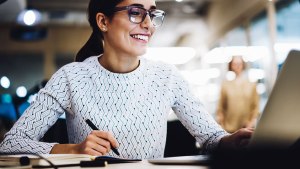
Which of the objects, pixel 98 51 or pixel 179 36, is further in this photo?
pixel 179 36

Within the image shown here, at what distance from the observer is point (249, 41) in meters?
7.15

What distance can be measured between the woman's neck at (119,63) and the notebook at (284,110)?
0.92 m

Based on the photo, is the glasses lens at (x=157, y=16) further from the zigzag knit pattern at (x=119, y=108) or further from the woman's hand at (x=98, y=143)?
the woman's hand at (x=98, y=143)

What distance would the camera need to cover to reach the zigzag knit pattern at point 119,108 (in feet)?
4.70

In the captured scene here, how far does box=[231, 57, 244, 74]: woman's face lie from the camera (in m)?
4.37

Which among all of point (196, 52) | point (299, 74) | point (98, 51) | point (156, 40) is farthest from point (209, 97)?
point (299, 74)

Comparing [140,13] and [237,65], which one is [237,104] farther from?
[140,13]

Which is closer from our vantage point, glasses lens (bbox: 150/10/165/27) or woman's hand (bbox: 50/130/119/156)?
woman's hand (bbox: 50/130/119/156)

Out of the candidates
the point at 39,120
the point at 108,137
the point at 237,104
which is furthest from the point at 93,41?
the point at 237,104

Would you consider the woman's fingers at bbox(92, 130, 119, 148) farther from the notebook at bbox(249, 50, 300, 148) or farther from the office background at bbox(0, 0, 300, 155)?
the office background at bbox(0, 0, 300, 155)

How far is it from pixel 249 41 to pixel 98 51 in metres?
5.76

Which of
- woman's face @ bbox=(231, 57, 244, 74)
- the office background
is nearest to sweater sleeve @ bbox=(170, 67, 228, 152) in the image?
woman's face @ bbox=(231, 57, 244, 74)

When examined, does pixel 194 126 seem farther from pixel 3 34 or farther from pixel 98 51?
pixel 3 34

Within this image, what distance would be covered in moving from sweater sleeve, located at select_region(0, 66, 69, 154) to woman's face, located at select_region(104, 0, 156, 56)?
0.27 meters
